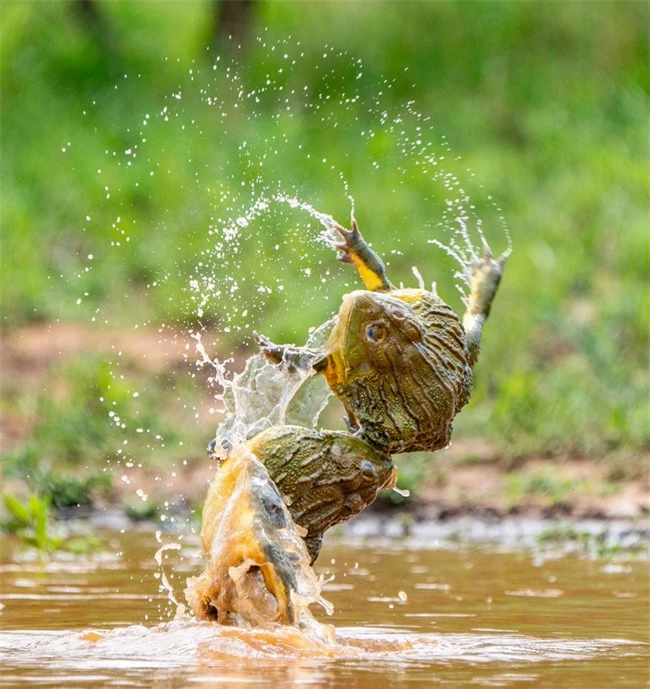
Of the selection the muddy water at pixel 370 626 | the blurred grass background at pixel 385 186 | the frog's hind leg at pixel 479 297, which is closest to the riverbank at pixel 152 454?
the blurred grass background at pixel 385 186

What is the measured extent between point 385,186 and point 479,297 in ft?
31.2

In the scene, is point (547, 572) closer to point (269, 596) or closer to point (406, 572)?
point (406, 572)

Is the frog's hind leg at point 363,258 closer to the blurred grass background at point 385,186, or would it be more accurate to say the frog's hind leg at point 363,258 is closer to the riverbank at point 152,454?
the riverbank at point 152,454

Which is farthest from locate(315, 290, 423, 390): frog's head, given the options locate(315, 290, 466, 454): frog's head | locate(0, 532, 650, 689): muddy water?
locate(0, 532, 650, 689): muddy water

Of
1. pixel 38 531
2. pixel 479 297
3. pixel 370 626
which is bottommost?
pixel 370 626

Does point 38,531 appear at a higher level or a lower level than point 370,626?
higher

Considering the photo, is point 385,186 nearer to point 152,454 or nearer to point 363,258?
point 152,454

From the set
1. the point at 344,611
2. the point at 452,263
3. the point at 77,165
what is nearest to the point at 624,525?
the point at 344,611

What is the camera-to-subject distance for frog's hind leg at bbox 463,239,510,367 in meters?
5.76

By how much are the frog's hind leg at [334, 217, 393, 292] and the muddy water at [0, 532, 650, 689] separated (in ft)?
4.09

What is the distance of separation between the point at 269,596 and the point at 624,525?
4148mm

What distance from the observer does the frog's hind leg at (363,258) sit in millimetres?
5660

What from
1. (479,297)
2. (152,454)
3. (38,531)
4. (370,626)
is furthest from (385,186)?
(370,626)

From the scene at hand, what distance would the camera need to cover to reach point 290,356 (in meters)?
5.44
